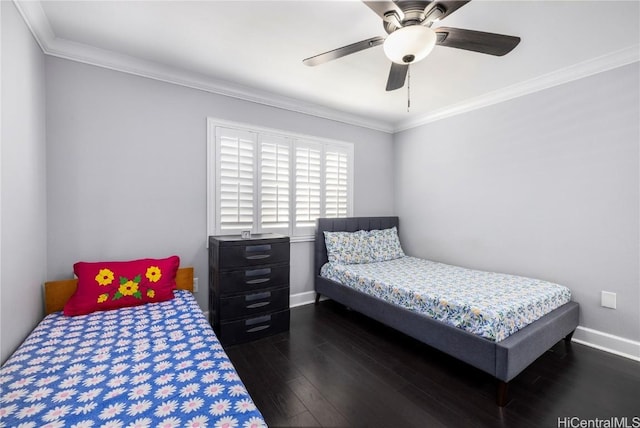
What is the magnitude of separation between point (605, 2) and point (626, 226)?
169cm

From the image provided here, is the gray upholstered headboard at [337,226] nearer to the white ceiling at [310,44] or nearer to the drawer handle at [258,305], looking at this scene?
the drawer handle at [258,305]

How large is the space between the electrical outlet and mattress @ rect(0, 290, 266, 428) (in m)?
2.99

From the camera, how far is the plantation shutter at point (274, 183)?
316cm

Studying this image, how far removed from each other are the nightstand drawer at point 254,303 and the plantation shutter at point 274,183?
2.62 ft

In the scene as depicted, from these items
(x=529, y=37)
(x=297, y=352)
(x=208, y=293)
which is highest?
(x=529, y=37)

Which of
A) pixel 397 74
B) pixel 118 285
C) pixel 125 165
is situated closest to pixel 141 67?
pixel 125 165

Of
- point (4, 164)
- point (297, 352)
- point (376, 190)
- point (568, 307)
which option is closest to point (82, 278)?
point (4, 164)

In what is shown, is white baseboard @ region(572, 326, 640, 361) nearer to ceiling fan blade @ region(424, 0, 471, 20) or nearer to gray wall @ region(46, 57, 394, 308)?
ceiling fan blade @ region(424, 0, 471, 20)

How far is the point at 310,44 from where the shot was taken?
2170mm

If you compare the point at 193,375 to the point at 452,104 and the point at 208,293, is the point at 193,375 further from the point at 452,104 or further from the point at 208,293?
the point at 452,104

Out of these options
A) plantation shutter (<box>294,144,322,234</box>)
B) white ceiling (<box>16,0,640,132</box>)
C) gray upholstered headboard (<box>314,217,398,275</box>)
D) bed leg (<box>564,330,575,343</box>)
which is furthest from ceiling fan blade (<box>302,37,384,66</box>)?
bed leg (<box>564,330,575,343</box>)

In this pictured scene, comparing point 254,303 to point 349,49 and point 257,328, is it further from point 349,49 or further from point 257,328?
point 349,49

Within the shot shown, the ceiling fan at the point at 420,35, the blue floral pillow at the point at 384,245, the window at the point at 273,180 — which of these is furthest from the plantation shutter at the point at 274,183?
the ceiling fan at the point at 420,35

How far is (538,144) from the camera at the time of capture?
2.79m
